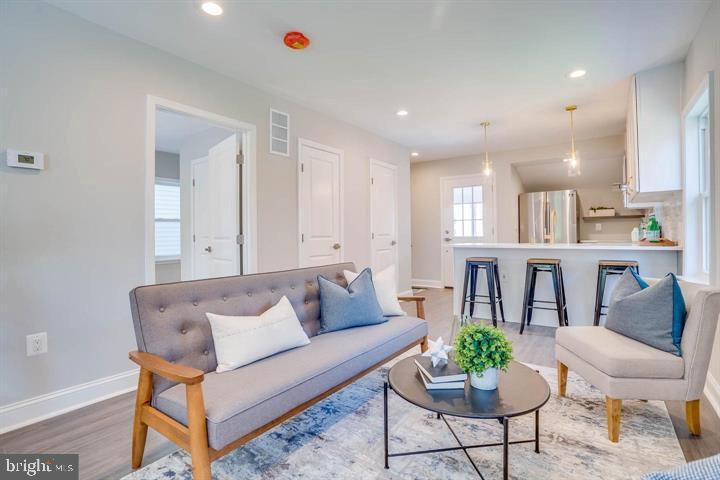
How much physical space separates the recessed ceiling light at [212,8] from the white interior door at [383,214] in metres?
3.01

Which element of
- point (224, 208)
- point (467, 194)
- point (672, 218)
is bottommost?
point (672, 218)

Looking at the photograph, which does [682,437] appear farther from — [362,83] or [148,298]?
[362,83]

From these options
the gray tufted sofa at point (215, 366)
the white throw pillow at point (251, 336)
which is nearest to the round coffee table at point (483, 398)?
the gray tufted sofa at point (215, 366)

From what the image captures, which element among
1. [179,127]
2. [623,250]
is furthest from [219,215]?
[623,250]

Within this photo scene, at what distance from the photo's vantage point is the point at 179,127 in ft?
14.6

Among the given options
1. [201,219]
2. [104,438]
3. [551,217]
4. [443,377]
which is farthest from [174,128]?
[551,217]

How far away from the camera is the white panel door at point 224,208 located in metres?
3.46

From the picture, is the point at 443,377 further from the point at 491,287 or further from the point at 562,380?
the point at 491,287

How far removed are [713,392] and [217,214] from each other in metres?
4.22

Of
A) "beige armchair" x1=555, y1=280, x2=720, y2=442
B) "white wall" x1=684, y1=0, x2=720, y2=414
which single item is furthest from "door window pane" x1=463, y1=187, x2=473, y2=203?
"beige armchair" x1=555, y1=280, x2=720, y2=442

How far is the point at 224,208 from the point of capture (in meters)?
3.62

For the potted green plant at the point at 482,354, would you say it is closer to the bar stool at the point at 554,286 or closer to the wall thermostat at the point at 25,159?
the bar stool at the point at 554,286

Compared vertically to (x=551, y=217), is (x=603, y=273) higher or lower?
lower

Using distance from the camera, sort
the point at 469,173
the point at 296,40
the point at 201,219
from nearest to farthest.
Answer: the point at 296,40 → the point at 201,219 → the point at 469,173
